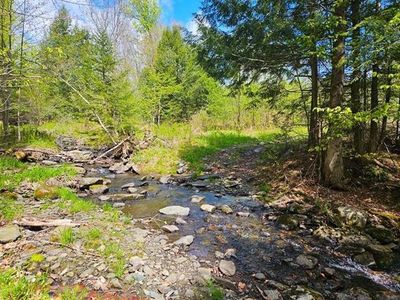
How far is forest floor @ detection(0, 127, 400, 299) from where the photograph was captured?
3947 mm

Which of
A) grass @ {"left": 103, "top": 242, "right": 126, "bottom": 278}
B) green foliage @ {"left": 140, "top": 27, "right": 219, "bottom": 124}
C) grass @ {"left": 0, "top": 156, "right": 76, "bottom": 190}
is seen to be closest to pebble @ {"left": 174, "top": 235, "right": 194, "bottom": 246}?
grass @ {"left": 103, "top": 242, "right": 126, "bottom": 278}

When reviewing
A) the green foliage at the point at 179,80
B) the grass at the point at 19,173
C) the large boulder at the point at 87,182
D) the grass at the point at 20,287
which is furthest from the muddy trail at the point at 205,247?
the green foliage at the point at 179,80

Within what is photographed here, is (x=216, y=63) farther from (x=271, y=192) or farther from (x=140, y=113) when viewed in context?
(x=140, y=113)

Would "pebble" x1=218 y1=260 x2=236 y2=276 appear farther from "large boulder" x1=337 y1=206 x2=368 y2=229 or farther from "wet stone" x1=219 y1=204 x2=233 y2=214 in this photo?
"large boulder" x1=337 y1=206 x2=368 y2=229

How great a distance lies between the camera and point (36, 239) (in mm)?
4793

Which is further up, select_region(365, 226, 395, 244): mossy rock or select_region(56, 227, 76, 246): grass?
select_region(56, 227, 76, 246): grass

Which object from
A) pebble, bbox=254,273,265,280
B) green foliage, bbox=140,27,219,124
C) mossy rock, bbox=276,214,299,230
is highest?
green foliage, bbox=140,27,219,124

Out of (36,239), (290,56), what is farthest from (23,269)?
(290,56)

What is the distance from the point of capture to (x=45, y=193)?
733 centimetres

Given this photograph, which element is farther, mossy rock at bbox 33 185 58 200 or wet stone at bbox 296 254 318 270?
mossy rock at bbox 33 185 58 200

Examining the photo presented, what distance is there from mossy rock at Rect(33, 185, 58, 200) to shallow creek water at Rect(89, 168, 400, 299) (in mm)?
1882

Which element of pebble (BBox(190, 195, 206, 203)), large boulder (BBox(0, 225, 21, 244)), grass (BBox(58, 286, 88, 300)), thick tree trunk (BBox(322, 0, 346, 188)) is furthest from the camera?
pebble (BBox(190, 195, 206, 203))

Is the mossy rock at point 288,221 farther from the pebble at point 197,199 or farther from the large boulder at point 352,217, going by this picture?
the pebble at point 197,199

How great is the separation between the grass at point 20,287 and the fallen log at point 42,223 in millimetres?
1575
